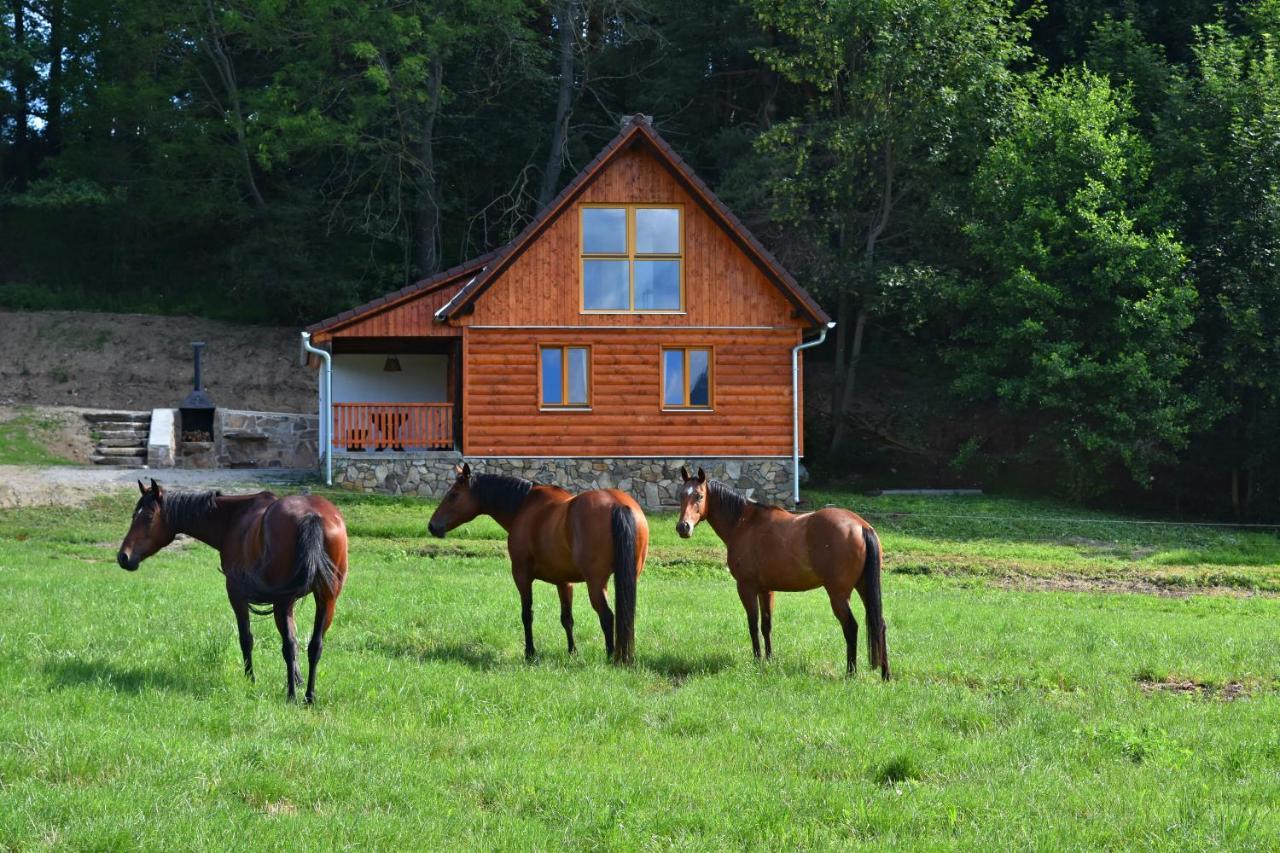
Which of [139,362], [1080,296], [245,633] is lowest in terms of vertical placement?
[245,633]

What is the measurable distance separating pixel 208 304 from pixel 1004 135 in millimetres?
24934

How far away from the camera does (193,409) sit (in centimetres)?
3095

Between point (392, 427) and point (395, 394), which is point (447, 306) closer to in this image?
point (392, 427)

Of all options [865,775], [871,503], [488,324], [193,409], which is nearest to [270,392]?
[193,409]

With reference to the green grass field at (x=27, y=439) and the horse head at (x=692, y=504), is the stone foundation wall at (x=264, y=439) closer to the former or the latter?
the green grass field at (x=27, y=439)

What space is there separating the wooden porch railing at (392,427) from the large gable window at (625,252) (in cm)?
381

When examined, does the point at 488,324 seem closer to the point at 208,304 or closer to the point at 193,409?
the point at 193,409

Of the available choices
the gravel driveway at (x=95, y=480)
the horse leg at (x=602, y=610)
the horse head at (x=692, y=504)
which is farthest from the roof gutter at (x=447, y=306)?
the horse leg at (x=602, y=610)

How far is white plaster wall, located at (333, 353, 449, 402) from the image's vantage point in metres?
30.5

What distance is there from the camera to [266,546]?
32.0 ft

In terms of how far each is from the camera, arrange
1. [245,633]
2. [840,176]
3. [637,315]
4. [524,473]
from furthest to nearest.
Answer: [840,176], [637,315], [524,473], [245,633]

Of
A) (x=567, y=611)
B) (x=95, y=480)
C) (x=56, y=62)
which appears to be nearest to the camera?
(x=567, y=611)

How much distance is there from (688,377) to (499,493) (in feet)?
49.9

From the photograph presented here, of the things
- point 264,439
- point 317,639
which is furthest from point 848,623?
point 264,439
